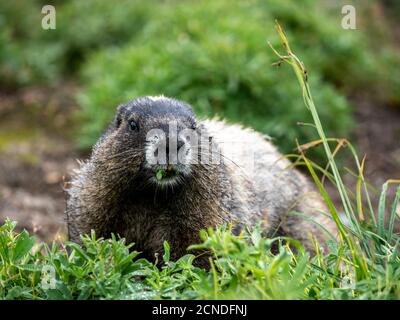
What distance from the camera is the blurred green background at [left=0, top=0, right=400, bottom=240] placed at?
8711mm

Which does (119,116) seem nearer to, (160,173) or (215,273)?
(160,173)

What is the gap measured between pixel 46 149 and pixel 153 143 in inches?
228

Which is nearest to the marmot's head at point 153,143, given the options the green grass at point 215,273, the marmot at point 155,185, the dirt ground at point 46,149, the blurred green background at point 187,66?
the marmot at point 155,185

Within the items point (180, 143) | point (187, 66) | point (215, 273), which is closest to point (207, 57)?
point (187, 66)

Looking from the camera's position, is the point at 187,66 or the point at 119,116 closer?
the point at 119,116

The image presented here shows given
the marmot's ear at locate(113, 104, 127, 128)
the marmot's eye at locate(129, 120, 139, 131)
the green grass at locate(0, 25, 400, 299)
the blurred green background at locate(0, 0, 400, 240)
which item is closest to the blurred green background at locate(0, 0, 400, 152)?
the blurred green background at locate(0, 0, 400, 240)

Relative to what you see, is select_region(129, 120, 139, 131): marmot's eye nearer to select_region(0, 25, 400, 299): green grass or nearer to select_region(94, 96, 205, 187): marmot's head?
select_region(94, 96, 205, 187): marmot's head

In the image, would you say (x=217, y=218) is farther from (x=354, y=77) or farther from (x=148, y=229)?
(x=354, y=77)

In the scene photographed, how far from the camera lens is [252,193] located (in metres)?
5.32

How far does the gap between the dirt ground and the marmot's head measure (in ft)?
9.54

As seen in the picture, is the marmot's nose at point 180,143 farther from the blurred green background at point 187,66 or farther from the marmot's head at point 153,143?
the blurred green background at point 187,66

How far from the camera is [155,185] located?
424 cm

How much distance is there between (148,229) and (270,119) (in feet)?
15.0
